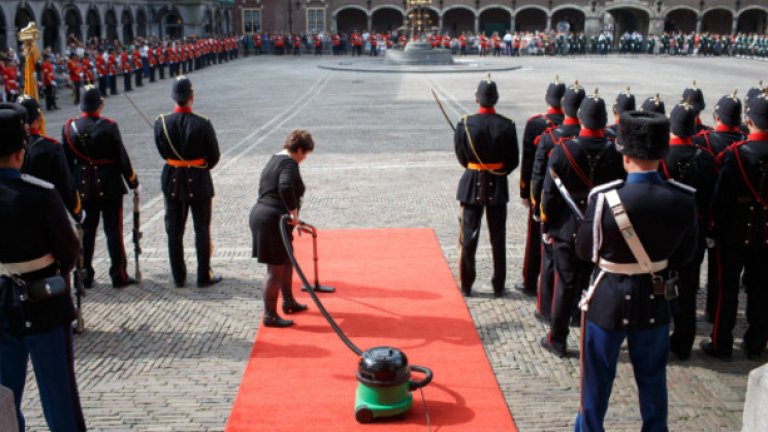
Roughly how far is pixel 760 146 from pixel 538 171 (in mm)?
1640

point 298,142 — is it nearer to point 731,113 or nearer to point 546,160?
point 546,160

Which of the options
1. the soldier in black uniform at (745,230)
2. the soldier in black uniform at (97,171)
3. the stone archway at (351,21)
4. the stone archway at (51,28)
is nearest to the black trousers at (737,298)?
the soldier in black uniform at (745,230)

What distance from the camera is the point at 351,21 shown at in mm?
54969

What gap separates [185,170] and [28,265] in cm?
320

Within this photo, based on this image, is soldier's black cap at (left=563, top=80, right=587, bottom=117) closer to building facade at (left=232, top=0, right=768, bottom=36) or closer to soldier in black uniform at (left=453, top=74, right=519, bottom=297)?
soldier in black uniform at (left=453, top=74, right=519, bottom=297)

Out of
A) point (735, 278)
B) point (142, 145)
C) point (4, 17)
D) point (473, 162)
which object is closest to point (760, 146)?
point (735, 278)

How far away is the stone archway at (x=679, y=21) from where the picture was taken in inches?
2119

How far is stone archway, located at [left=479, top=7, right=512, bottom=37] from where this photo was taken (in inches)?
2178

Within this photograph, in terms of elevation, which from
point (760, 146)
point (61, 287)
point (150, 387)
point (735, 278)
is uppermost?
point (760, 146)

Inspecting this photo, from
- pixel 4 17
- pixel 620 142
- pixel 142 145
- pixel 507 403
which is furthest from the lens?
pixel 4 17

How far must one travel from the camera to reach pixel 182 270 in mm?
7504

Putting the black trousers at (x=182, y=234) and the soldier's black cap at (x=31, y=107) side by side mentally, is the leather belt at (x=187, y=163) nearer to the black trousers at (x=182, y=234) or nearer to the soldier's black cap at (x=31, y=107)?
the black trousers at (x=182, y=234)

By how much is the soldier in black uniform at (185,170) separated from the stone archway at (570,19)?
50.6 metres

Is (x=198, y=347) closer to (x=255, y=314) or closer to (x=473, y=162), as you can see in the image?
(x=255, y=314)
